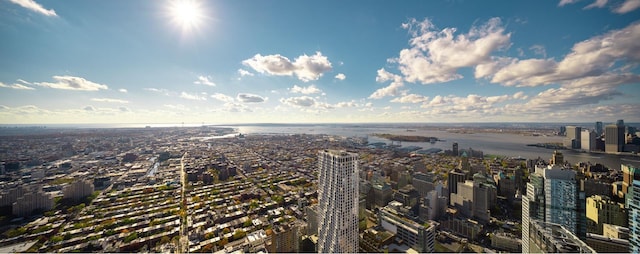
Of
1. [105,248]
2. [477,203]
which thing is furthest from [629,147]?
[105,248]

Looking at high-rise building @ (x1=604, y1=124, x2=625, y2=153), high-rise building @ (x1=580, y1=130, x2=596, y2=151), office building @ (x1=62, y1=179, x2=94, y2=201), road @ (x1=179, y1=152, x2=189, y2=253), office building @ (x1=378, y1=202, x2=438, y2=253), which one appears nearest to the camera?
office building @ (x1=378, y1=202, x2=438, y2=253)

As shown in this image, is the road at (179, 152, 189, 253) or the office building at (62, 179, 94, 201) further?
the office building at (62, 179, 94, 201)

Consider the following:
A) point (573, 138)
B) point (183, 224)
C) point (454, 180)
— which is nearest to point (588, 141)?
point (573, 138)

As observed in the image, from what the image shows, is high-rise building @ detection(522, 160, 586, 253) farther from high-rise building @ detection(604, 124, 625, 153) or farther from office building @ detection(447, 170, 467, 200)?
high-rise building @ detection(604, 124, 625, 153)

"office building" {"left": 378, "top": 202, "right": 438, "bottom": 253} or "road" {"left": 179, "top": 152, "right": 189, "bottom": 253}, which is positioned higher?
"office building" {"left": 378, "top": 202, "right": 438, "bottom": 253}

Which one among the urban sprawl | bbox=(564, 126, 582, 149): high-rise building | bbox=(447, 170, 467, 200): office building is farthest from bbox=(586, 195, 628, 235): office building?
bbox=(564, 126, 582, 149): high-rise building

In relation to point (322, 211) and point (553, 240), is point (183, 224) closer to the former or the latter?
point (322, 211)
